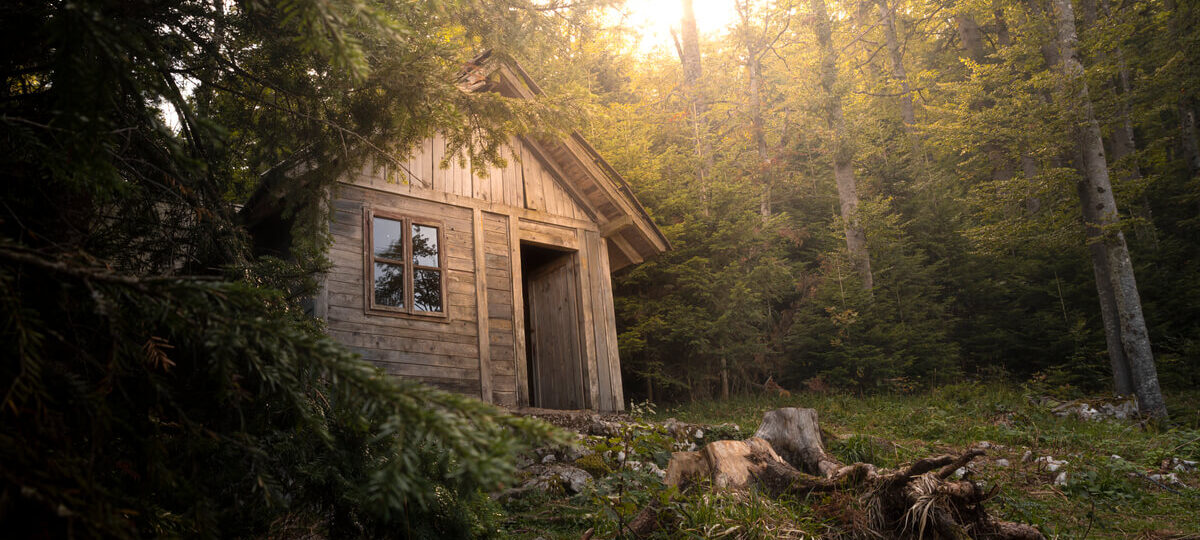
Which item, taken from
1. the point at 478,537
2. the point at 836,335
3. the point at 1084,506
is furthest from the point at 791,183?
the point at 478,537

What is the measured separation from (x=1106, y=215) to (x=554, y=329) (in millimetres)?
9237

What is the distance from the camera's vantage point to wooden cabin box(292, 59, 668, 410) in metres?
8.12

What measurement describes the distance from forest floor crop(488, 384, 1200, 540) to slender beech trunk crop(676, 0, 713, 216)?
6.83 m

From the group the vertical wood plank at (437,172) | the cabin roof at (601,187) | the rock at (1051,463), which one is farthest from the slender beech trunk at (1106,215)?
the vertical wood plank at (437,172)

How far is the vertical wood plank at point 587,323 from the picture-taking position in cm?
999

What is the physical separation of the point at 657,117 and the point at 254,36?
1626 cm

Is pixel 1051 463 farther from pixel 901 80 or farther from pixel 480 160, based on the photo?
pixel 901 80

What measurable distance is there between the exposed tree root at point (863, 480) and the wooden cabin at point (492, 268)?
3.85 meters

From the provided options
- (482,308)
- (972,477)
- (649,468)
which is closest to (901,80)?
(482,308)

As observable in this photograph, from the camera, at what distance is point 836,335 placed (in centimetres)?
1409

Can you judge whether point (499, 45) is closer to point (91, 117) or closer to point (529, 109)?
point (529, 109)

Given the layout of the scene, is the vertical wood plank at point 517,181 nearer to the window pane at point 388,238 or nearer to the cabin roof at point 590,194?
the cabin roof at point 590,194

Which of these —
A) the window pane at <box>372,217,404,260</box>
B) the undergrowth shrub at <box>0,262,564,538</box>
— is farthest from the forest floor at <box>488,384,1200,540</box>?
the window pane at <box>372,217,404,260</box>

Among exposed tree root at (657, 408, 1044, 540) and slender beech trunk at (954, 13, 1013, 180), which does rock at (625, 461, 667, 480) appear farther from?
slender beech trunk at (954, 13, 1013, 180)
